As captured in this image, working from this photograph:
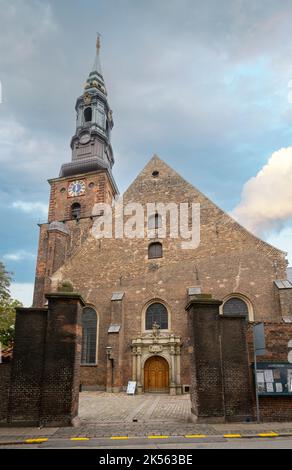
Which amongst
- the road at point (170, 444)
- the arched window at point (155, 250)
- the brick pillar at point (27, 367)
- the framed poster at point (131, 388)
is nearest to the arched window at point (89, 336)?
the framed poster at point (131, 388)

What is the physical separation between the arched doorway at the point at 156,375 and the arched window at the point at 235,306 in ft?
14.4

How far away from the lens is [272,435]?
8164 millimetres

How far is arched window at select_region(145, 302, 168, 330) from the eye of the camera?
782 inches

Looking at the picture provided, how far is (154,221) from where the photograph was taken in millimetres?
22094

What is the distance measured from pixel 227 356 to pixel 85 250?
14027mm

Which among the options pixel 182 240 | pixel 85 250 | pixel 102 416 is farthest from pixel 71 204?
pixel 102 416

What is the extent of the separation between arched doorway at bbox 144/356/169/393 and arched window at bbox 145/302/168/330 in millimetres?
1722

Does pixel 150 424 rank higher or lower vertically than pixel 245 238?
lower

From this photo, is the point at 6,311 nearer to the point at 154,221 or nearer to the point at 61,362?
the point at 61,362

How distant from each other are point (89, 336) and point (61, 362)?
35.6 feet

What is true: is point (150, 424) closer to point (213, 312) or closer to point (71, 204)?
point (213, 312)

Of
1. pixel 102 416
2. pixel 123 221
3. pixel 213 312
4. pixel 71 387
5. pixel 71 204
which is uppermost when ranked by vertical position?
pixel 71 204
